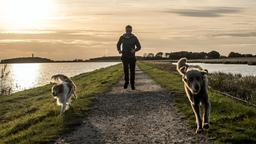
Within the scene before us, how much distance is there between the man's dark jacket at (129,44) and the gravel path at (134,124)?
290 cm

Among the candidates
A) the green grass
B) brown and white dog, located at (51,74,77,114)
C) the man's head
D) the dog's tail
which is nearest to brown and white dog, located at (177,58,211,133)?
the green grass

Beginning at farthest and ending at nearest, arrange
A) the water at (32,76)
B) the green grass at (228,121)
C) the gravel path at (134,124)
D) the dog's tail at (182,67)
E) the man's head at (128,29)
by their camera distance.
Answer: the water at (32,76) → the man's head at (128,29) → the dog's tail at (182,67) → the gravel path at (134,124) → the green grass at (228,121)

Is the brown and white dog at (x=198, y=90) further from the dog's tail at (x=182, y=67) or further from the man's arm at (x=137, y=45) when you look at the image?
the man's arm at (x=137, y=45)

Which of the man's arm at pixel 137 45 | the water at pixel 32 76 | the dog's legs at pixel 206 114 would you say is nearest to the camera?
the dog's legs at pixel 206 114

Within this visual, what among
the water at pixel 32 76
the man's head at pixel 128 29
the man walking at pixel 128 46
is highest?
the man's head at pixel 128 29

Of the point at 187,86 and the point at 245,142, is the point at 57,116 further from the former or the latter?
the point at 245,142

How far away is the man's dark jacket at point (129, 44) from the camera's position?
78.0ft

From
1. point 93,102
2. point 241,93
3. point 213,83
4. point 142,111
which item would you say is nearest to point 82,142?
point 142,111

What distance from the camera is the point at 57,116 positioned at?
18.0m

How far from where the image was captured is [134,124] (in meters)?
15.1

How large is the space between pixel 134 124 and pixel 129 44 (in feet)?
30.1

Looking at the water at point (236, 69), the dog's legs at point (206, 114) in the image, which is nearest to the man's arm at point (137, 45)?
the dog's legs at point (206, 114)

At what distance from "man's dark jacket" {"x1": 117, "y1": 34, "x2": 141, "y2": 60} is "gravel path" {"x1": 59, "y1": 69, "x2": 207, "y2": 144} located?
2.90 metres

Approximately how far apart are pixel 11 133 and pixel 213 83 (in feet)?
70.2
